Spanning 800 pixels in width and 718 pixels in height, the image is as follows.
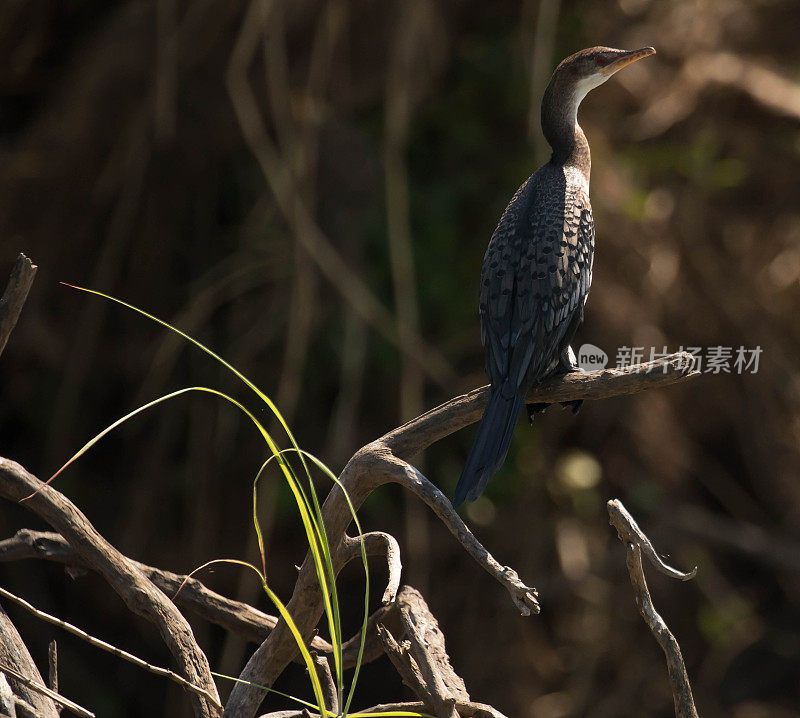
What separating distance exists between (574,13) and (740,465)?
1.69 metres

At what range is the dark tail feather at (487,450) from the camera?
3.85 feet

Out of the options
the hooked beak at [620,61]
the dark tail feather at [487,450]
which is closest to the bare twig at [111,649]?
the dark tail feather at [487,450]

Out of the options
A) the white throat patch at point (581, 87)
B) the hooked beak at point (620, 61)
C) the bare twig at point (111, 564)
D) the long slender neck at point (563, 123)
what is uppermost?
the hooked beak at point (620, 61)

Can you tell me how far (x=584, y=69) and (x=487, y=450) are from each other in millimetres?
697

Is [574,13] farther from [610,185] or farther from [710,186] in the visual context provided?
[710,186]

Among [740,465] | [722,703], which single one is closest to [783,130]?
[740,465]

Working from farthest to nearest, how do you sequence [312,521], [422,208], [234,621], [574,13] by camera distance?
[574,13] → [422,208] → [234,621] → [312,521]

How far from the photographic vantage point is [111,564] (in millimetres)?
1093

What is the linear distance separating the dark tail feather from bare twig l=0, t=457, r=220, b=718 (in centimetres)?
36

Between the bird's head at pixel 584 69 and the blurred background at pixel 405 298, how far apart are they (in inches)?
25.2

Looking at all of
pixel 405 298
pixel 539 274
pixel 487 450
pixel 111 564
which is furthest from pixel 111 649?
pixel 405 298

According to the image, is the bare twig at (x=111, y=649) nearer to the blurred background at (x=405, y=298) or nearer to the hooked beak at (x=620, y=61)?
the hooked beak at (x=620, y=61)

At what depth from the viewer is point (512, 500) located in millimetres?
2982

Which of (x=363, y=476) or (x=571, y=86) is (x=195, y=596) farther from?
(x=571, y=86)
